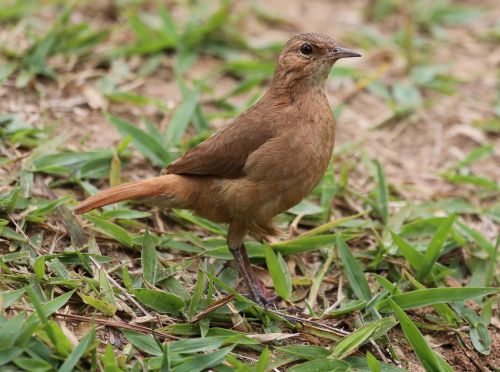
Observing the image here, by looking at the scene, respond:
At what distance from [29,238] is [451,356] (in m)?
2.83

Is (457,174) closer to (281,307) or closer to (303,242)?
(303,242)

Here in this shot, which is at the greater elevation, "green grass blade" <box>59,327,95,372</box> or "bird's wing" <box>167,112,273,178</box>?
"bird's wing" <box>167,112,273,178</box>

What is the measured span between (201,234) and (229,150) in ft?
3.03

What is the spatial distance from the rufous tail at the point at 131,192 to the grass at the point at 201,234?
26cm

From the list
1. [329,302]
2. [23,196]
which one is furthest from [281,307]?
[23,196]

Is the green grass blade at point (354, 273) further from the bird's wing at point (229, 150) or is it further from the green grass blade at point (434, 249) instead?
the bird's wing at point (229, 150)

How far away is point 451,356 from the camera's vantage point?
4.97 meters

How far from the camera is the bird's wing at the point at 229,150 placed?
5133mm

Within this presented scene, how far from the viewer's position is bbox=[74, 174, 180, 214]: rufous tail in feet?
16.6

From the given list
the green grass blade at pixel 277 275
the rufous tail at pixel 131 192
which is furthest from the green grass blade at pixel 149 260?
the green grass blade at pixel 277 275

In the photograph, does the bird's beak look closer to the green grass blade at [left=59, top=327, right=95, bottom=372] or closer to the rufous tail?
the rufous tail

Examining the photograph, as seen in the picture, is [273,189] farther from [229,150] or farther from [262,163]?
[229,150]

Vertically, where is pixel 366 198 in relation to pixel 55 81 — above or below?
below

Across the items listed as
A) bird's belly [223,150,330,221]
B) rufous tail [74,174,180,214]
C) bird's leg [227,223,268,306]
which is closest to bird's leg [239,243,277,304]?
bird's leg [227,223,268,306]
